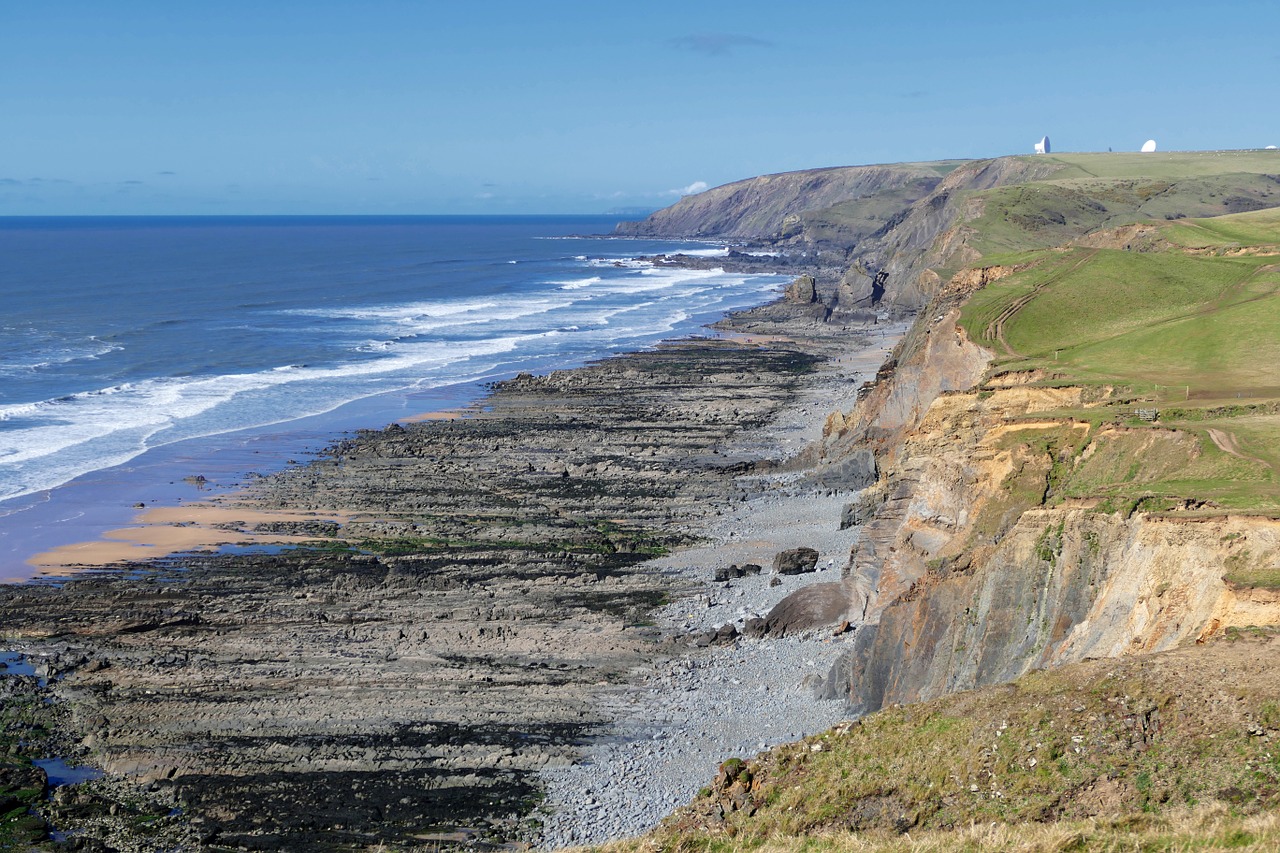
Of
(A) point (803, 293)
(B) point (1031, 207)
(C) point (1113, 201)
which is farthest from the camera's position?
(A) point (803, 293)

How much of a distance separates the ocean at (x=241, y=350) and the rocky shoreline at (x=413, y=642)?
6.22 m

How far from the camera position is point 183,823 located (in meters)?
21.3

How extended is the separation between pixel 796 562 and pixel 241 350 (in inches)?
2139

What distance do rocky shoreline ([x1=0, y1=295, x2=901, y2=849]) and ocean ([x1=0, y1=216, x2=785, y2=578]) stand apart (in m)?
6.22

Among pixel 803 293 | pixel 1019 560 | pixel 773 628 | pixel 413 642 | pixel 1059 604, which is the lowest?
pixel 413 642

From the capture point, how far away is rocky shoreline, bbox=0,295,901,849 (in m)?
21.9

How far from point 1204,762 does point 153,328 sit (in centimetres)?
8497

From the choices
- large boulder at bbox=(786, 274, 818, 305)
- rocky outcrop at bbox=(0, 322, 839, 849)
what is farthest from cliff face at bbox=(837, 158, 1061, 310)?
rocky outcrop at bbox=(0, 322, 839, 849)

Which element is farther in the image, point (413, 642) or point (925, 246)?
point (925, 246)

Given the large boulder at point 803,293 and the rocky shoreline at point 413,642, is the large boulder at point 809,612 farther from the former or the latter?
the large boulder at point 803,293

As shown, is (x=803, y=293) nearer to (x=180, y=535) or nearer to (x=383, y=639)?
(x=180, y=535)

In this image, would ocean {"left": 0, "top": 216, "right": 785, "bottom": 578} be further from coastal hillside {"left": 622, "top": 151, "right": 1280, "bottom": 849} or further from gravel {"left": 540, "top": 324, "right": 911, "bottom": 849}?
coastal hillside {"left": 622, "top": 151, "right": 1280, "bottom": 849}

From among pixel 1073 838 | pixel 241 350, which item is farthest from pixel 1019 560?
pixel 241 350

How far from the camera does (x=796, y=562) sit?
3356 cm
